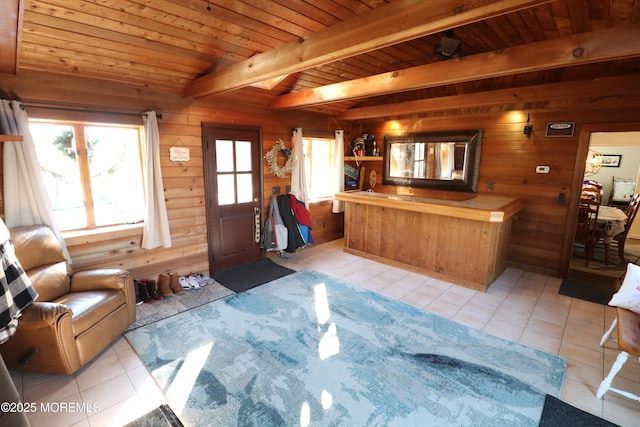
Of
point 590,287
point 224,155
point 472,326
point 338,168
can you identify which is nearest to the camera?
point 472,326

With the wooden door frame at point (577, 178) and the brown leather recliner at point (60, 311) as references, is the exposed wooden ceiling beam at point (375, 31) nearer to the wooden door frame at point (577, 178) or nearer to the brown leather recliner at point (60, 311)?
the brown leather recliner at point (60, 311)

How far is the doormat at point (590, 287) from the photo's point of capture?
142 inches

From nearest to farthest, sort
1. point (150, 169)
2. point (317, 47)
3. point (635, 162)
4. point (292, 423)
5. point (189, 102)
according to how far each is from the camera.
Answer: point (292, 423), point (317, 47), point (150, 169), point (189, 102), point (635, 162)

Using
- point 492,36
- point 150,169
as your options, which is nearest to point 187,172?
point 150,169

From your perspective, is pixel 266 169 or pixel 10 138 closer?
pixel 10 138

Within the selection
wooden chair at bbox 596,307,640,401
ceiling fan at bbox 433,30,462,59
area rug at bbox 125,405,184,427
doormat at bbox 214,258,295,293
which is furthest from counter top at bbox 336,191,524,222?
area rug at bbox 125,405,184,427

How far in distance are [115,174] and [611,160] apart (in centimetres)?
986

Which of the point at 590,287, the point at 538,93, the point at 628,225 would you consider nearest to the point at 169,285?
the point at 538,93

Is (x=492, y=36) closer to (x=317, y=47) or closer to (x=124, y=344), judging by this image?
(x=317, y=47)

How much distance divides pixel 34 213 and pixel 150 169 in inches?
41.8

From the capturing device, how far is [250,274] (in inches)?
167

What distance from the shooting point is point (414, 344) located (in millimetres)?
2676

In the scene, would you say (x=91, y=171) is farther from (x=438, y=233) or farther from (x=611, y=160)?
(x=611, y=160)

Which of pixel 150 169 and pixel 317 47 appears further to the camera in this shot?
pixel 150 169
